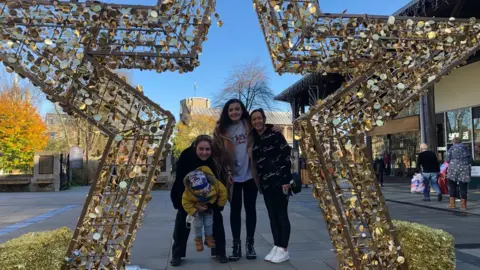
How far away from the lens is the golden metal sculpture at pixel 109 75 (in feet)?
9.64

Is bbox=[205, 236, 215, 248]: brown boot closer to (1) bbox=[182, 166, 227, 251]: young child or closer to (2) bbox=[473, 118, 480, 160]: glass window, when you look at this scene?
(1) bbox=[182, 166, 227, 251]: young child

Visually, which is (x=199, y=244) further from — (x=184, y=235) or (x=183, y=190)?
(x=183, y=190)

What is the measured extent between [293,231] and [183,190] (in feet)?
9.48

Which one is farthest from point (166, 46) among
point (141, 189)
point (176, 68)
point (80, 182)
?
point (80, 182)

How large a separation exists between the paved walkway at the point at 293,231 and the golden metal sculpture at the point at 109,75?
4.42 feet

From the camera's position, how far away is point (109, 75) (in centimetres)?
307

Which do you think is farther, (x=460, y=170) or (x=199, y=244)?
(x=460, y=170)

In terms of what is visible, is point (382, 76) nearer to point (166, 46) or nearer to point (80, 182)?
point (166, 46)

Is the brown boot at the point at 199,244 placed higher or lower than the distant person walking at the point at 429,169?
lower

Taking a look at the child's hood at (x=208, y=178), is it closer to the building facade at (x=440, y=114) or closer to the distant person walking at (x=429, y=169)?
the building facade at (x=440, y=114)

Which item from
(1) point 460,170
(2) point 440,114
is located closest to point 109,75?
(1) point 460,170

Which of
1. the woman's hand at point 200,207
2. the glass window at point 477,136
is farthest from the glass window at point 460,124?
the woman's hand at point 200,207

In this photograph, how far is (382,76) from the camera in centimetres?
320

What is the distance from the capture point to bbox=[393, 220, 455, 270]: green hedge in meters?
3.35
